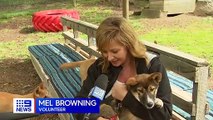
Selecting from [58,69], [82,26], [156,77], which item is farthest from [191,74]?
[82,26]

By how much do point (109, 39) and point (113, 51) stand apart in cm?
9

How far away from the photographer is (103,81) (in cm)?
177

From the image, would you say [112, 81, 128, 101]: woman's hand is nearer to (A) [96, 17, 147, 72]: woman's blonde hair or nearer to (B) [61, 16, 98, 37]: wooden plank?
(A) [96, 17, 147, 72]: woman's blonde hair

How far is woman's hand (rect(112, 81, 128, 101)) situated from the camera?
2260mm

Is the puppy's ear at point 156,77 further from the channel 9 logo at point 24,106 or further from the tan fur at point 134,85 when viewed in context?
the channel 9 logo at point 24,106

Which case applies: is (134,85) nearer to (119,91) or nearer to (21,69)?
(119,91)

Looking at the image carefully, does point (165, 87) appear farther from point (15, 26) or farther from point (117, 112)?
point (15, 26)

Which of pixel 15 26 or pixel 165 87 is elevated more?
pixel 165 87

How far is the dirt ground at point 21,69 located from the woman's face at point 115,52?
2924mm

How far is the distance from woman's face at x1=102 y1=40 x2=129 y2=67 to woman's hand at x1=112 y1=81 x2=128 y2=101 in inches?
6.7

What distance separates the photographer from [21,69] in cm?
816

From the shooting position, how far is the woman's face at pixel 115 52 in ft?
7.49

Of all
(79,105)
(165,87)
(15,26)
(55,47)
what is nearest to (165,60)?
(165,87)

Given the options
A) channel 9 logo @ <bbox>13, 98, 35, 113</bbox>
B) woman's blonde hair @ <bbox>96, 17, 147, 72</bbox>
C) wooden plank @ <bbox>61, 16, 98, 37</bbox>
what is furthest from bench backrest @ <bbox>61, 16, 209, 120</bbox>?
wooden plank @ <bbox>61, 16, 98, 37</bbox>
